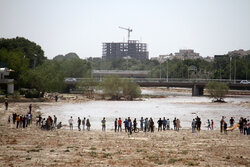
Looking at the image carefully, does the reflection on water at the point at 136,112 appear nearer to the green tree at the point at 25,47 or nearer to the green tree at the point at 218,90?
the green tree at the point at 218,90

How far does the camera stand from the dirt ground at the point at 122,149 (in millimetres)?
21188

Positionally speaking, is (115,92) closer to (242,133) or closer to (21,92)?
(21,92)

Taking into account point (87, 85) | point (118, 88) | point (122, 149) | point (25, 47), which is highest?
point (25, 47)

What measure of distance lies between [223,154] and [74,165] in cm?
1005

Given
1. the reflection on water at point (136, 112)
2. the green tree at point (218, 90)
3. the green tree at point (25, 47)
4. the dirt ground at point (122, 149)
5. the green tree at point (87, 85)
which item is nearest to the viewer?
the dirt ground at point (122, 149)

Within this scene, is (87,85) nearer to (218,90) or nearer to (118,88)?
(118,88)

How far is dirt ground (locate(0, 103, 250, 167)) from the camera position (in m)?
21.2

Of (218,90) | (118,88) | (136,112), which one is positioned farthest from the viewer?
(118,88)

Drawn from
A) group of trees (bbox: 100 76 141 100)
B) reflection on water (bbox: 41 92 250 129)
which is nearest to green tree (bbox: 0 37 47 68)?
group of trees (bbox: 100 76 141 100)

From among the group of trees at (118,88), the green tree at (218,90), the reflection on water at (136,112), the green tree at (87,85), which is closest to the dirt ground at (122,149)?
the reflection on water at (136,112)

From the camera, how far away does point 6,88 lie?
80.1 m

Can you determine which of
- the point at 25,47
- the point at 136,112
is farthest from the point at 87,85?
the point at 136,112

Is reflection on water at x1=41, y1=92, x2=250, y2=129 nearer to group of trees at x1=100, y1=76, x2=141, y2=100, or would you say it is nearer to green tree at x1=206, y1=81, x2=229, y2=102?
green tree at x1=206, y1=81, x2=229, y2=102

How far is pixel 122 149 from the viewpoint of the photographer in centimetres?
2500
